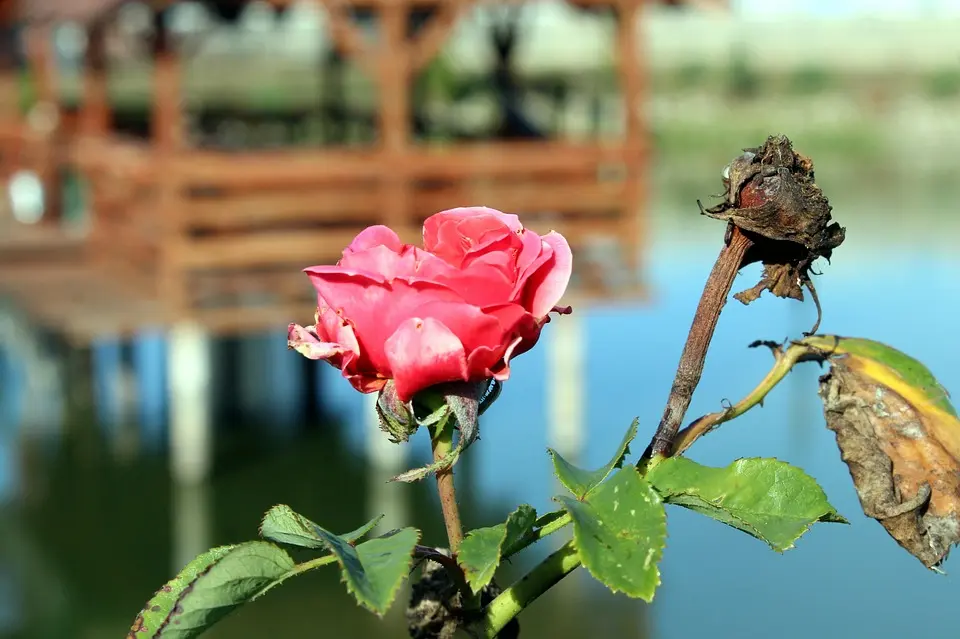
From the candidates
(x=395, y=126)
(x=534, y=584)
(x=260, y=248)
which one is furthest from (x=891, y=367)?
(x=395, y=126)

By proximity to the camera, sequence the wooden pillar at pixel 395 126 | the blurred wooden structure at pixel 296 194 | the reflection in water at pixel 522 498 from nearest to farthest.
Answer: the blurred wooden structure at pixel 296 194 < the reflection in water at pixel 522 498 < the wooden pillar at pixel 395 126

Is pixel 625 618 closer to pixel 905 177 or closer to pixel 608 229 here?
pixel 608 229

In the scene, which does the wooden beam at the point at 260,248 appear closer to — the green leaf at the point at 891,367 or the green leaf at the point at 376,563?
the green leaf at the point at 891,367

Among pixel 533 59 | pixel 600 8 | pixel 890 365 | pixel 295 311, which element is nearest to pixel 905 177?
pixel 533 59

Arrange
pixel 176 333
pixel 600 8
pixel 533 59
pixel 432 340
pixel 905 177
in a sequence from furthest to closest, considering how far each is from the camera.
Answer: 1. pixel 533 59
2. pixel 905 177
3. pixel 600 8
4. pixel 176 333
5. pixel 432 340

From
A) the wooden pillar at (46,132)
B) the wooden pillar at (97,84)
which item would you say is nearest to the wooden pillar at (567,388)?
the wooden pillar at (97,84)

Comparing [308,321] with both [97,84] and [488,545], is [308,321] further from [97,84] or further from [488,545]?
[488,545]

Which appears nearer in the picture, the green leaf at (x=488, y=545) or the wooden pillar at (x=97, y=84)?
the green leaf at (x=488, y=545)
